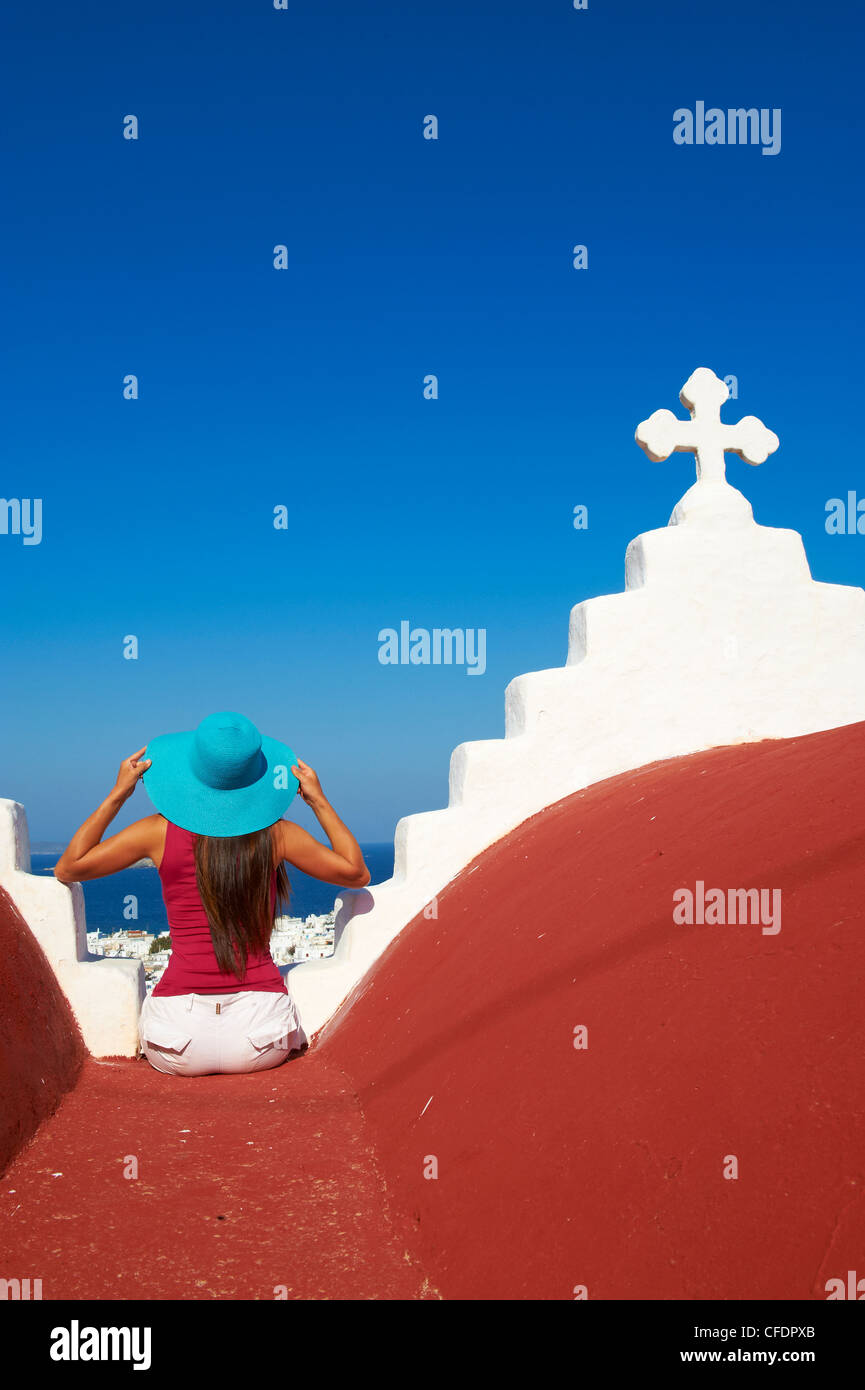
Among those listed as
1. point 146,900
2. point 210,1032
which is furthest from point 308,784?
point 146,900

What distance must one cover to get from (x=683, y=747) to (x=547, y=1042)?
3046mm

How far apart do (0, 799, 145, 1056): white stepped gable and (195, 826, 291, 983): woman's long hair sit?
2.41 feet

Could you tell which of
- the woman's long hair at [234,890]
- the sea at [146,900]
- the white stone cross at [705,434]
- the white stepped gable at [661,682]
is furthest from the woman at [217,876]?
the sea at [146,900]

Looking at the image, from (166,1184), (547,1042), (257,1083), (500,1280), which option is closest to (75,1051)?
(257,1083)

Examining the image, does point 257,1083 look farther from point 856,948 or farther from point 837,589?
point 837,589

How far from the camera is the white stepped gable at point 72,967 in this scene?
4914 mm

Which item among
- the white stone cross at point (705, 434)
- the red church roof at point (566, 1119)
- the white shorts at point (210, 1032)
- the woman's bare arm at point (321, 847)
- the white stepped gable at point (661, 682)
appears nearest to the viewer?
the red church roof at point (566, 1119)

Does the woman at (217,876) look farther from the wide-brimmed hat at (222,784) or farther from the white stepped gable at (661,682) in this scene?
the white stepped gable at (661,682)

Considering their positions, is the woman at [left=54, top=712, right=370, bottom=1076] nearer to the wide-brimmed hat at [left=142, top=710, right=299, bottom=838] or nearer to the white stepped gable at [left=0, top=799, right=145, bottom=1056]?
the wide-brimmed hat at [left=142, top=710, right=299, bottom=838]

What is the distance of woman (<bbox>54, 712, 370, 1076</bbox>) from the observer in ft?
14.8

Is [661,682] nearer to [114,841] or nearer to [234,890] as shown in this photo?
[234,890]

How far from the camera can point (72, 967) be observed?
16.3ft

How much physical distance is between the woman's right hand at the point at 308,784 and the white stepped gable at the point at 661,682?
0.73 metres

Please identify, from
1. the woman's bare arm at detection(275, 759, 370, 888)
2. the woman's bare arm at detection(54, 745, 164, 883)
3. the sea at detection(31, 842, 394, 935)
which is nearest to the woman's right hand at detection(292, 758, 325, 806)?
the woman's bare arm at detection(275, 759, 370, 888)
